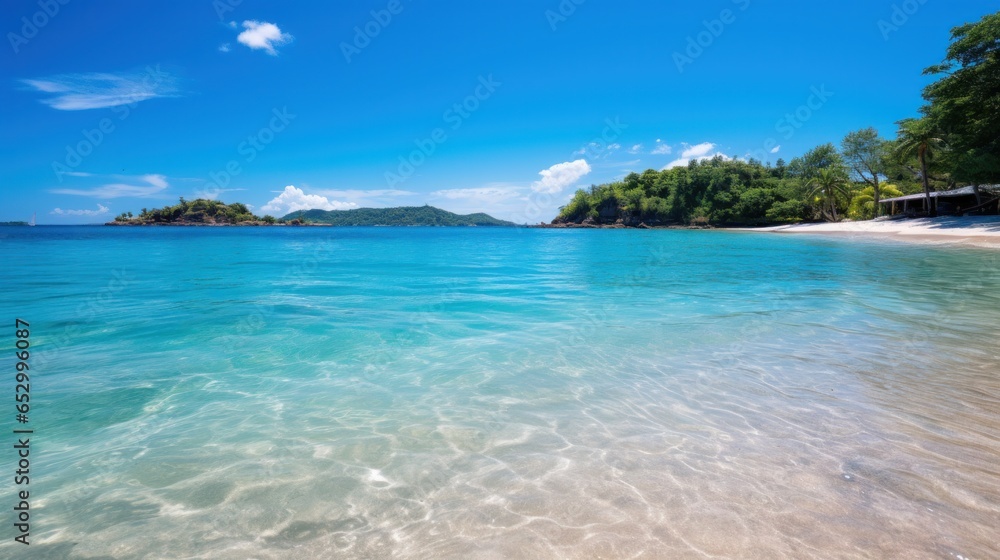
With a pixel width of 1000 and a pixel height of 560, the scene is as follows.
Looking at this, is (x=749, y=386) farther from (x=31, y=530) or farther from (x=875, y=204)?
(x=875, y=204)

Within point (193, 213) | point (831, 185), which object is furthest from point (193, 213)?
point (831, 185)

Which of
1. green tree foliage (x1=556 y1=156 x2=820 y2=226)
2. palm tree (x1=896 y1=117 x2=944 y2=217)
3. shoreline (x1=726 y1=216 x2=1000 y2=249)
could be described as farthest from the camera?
green tree foliage (x1=556 y1=156 x2=820 y2=226)

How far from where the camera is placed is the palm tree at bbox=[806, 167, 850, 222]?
67.6 meters

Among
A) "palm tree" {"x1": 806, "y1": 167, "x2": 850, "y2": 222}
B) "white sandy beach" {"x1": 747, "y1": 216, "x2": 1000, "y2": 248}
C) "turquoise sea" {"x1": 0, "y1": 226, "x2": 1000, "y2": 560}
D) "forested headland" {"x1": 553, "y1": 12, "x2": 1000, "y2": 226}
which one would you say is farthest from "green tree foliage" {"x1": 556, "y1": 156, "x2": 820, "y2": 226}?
"turquoise sea" {"x1": 0, "y1": 226, "x2": 1000, "y2": 560}

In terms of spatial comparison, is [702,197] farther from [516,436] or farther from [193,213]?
[193,213]

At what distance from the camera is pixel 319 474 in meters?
4.14

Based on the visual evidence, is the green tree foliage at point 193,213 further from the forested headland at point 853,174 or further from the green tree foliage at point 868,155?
the green tree foliage at point 868,155

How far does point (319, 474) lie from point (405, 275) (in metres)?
18.7

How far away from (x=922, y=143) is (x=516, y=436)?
212 feet

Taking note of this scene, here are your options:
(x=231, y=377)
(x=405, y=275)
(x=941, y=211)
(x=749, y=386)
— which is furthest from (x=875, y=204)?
(x=231, y=377)

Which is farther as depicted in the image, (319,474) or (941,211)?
(941,211)

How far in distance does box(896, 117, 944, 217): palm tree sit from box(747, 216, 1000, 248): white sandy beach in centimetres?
348

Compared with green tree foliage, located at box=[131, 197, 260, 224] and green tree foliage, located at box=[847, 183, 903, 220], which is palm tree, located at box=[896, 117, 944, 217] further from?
green tree foliage, located at box=[131, 197, 260, 224]

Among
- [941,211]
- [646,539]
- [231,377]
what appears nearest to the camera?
[646,539]
